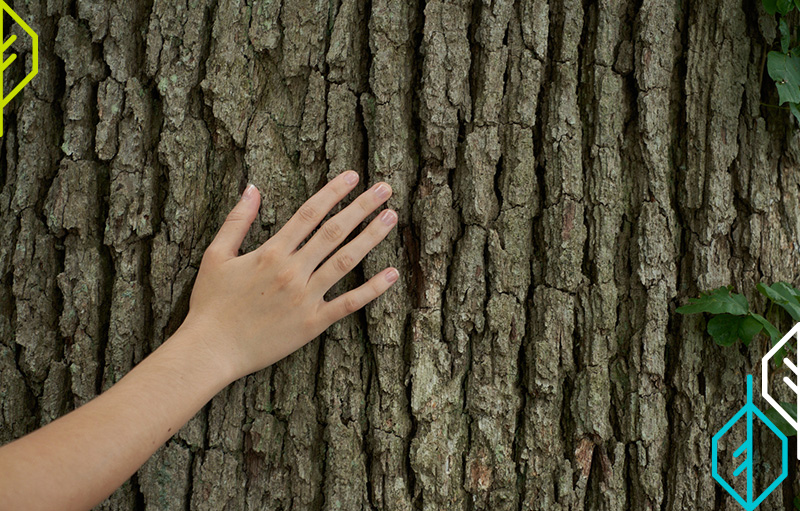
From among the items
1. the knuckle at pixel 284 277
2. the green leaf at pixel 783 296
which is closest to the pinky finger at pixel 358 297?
the knuckle at pixel 284 277

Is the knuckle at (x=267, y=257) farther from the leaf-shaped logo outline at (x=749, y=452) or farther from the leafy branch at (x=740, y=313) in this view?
the leaf-shaped logo outline at (x=749, y=452)

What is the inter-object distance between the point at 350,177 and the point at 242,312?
0.46 m

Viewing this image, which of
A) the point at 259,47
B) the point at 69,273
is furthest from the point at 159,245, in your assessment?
the point at 259,47

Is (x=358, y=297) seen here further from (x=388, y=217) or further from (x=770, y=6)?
(x=770, y=6)

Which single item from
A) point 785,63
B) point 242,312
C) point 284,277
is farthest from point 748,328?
point 242,312

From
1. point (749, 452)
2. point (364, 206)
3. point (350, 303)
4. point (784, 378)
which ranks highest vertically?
point (364, 206)

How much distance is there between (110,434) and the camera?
4.10ft

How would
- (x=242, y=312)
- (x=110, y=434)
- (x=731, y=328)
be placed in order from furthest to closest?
(x=731, y=328) → (x=242, y=312) → (x=110, y=434)

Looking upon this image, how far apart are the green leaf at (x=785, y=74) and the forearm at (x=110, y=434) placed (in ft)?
5.69

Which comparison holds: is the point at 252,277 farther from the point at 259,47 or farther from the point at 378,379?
the point at 259,47

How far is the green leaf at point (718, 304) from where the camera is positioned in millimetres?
1568

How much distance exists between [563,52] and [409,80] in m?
0.46

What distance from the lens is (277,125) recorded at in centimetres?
164

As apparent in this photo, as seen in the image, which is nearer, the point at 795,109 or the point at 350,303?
the point at 350,303
